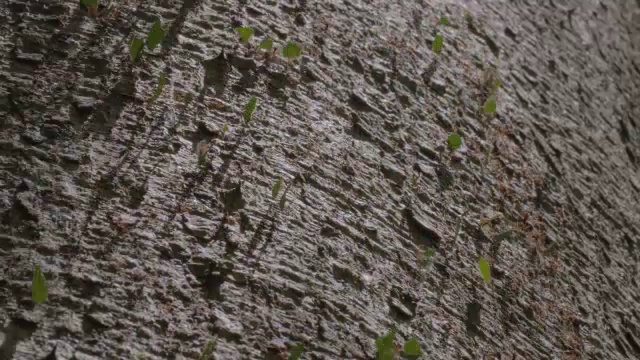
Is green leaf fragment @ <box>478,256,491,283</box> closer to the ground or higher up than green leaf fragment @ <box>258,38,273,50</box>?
closer to the ground

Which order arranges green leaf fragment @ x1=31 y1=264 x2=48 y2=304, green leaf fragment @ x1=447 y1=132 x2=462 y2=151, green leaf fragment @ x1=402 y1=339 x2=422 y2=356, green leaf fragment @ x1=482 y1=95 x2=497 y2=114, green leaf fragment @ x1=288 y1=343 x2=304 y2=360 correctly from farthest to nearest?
green leaf fragment @ x1=482 y1=95 x2=497 y2=114, green leaf fragment @ x1=447 y1=132 x2=462 y2=151, green leaf fragment @ x1=402 y1=339 x2=422 y2=356, green leaf fragment @ x1=288 y1=343 x2=304 y2=360, green leaf fragment @ x1=31 y1=264 x2=48 y2=304

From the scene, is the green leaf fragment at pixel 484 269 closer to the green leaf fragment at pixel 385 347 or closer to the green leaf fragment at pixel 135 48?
the green leaf fragment at pixel 385 347

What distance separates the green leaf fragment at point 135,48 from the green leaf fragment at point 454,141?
2.39 ft

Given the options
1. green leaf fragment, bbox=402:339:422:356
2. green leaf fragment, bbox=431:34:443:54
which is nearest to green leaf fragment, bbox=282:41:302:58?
green leaf fragment, bbox=431:34:443:54

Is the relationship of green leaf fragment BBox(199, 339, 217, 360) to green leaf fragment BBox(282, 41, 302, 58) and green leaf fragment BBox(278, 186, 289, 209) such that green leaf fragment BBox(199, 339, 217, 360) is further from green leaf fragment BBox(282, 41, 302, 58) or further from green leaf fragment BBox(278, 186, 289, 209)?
green leaf fragment BBox(282, 41, 302, 58)

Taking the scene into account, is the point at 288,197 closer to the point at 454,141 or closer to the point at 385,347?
the point at 385,347

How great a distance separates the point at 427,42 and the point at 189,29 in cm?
70

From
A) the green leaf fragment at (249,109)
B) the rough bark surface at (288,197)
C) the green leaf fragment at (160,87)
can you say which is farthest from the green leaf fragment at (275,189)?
the green leaf fragment at (160,87)

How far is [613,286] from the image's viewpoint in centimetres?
186

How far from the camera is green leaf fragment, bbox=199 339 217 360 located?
102 centimetres

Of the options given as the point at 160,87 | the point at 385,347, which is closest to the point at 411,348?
the point at 385,347

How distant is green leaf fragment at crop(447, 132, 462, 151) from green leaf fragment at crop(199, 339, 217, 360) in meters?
0.82

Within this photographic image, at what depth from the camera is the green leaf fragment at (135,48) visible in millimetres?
1292

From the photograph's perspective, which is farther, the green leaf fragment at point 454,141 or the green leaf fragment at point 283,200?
the green leaf fragment at point 454,141
